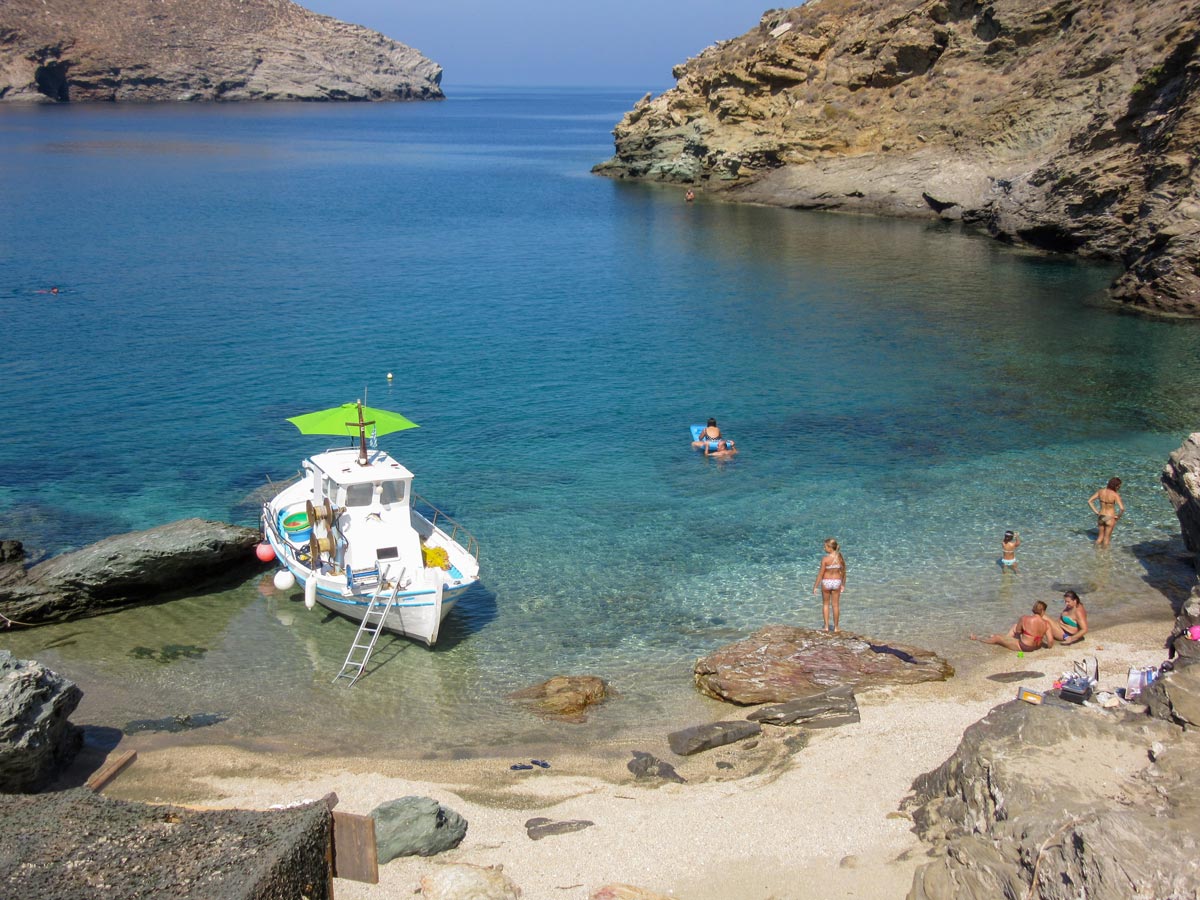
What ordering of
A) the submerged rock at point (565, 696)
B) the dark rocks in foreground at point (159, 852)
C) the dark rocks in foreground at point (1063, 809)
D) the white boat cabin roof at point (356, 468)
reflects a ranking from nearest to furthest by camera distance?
the dark rocks in foreground at point (1063, 809) → the dark rocks in foreground at point (159, 852) → the submerged rock at point (565, 696) → the white boat cabin roof at point (356, 468)

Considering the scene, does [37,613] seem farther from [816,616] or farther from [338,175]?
[338,175]

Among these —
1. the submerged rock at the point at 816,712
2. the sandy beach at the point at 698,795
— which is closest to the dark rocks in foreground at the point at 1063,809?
the sandy beach at the point at 698,795

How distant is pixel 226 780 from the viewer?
47.5ft

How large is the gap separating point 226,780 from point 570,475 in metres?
13.7

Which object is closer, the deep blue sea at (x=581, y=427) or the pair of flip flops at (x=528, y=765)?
the pair of flip flops at (x=528, y=765)

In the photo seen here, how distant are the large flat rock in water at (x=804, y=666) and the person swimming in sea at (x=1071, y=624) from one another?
7.24ft

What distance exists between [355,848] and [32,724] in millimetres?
6074

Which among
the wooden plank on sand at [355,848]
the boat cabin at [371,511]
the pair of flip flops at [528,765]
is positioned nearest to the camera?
the wooden plank on sand at [355,848]

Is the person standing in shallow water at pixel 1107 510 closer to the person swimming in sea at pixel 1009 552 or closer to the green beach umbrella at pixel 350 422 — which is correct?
the person swimming in sea at pixel 1009 552

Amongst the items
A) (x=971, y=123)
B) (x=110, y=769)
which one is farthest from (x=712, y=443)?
(x=971, y=123)

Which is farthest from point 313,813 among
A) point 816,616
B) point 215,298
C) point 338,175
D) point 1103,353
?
point 338,175

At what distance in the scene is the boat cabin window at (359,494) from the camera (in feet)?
65.4

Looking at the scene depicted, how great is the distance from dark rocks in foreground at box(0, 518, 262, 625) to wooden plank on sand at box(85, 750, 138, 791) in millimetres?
5477

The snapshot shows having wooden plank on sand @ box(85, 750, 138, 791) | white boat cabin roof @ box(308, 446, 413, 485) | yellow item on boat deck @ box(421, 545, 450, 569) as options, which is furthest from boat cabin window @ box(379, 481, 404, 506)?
wooden plank on sand @ box(85, 750, 138, 791)
